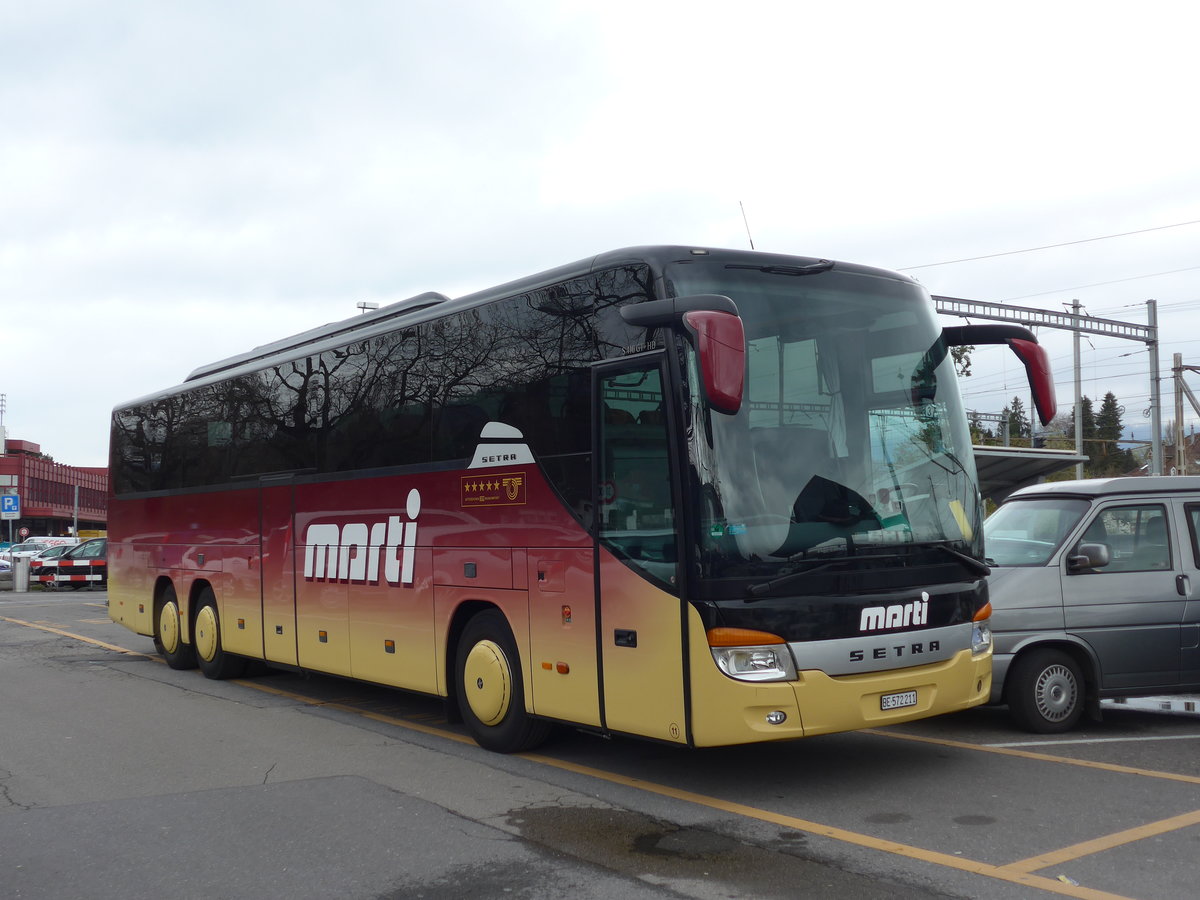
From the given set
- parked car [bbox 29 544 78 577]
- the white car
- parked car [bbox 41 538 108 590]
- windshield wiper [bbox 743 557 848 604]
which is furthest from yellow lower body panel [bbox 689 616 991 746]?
the white car

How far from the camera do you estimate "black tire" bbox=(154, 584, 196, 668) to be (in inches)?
565

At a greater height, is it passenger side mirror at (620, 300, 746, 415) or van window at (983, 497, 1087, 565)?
passenger side mirror at (620, 300, 746, 415)

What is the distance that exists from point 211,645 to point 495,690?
20.9 feet

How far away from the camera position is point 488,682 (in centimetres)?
846

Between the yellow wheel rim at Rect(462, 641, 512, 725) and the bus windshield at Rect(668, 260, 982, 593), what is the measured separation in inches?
93.7

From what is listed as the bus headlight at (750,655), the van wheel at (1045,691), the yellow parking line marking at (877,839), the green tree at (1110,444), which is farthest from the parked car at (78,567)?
the green tree at (1110,444)

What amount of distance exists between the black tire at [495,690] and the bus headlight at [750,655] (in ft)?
6.78

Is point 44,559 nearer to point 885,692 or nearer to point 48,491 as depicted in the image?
point 885,692

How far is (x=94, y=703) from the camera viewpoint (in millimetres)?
11531

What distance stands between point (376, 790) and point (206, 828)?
118 centimetres

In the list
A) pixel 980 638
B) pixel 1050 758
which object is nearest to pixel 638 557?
pixel 980 638

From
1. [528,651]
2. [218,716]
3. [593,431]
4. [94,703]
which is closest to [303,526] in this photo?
[218,716]

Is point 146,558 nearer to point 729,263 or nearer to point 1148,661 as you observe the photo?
point 729,263

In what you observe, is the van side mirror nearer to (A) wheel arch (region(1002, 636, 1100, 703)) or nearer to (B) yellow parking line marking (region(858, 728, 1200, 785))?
(A) wheel arch (region(1002, 636, 1100, 703))
